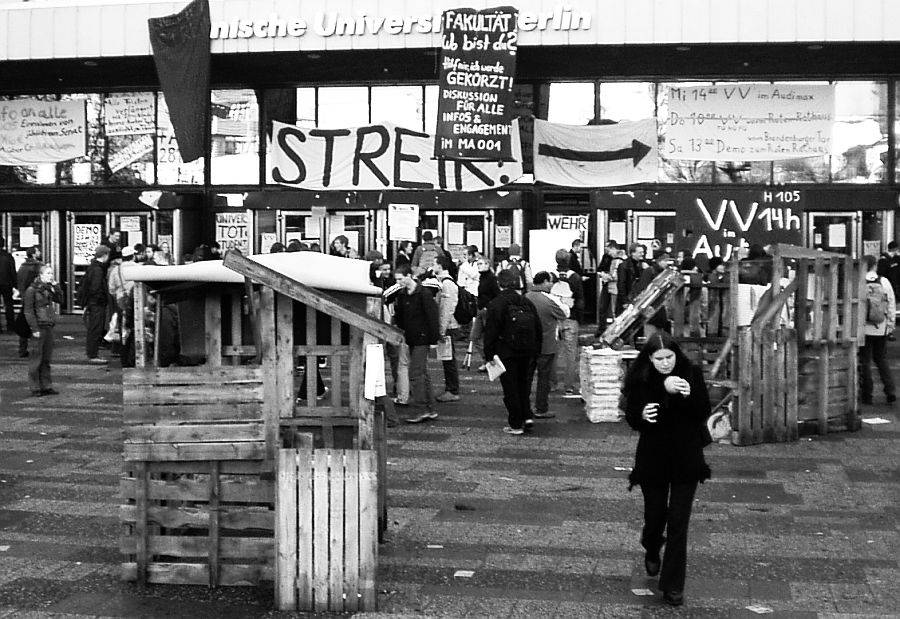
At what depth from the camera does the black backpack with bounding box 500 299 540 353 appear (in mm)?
13594

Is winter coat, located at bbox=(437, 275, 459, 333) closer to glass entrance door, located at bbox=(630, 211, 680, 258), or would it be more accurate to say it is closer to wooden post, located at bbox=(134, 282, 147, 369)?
wooden post, located at bbox=(134, 282, 147, 369)

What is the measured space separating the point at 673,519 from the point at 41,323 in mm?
10875

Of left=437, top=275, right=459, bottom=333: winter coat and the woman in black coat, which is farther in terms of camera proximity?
left=437, top=275, right=459, bottom=333: winter coat

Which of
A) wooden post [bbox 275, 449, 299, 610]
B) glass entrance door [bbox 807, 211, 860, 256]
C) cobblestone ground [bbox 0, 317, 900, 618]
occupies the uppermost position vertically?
glass entrance door [bbox 807, 211, 860, 256]

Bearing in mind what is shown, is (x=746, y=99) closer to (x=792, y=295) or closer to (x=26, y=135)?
(x=792, y=295)

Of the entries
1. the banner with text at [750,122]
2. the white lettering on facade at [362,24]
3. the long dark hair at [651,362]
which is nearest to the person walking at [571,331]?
the white lettering on facade at [362,24]

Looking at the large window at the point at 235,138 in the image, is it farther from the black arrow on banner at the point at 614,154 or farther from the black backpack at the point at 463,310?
the black backpack at the point at 463,310

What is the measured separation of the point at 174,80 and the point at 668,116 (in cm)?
940

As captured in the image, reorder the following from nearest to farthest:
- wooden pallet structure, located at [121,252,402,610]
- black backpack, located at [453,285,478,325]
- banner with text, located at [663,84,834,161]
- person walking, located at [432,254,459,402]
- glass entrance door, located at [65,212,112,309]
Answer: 1. wooden pallet structure, located at [121,252,402,610]
2. person walking, located at [432,254,459,402]
3. black backpack, located at [453,285,478,325]
4. banner with text, located at [663,84,834,161]
5. glass entrance door, located at [65,212,112,309]

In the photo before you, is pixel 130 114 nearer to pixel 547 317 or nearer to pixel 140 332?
pixel 547 317

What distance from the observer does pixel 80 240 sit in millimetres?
28062

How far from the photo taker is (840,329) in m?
13.9

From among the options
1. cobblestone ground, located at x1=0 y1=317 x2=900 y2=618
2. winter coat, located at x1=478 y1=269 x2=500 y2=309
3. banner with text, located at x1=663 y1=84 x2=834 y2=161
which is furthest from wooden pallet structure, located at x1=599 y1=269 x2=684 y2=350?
banner with text, located at x1=663 y1=84 x2=834 y2=161

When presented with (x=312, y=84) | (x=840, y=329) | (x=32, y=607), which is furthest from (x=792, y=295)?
(x=312, y=84)
